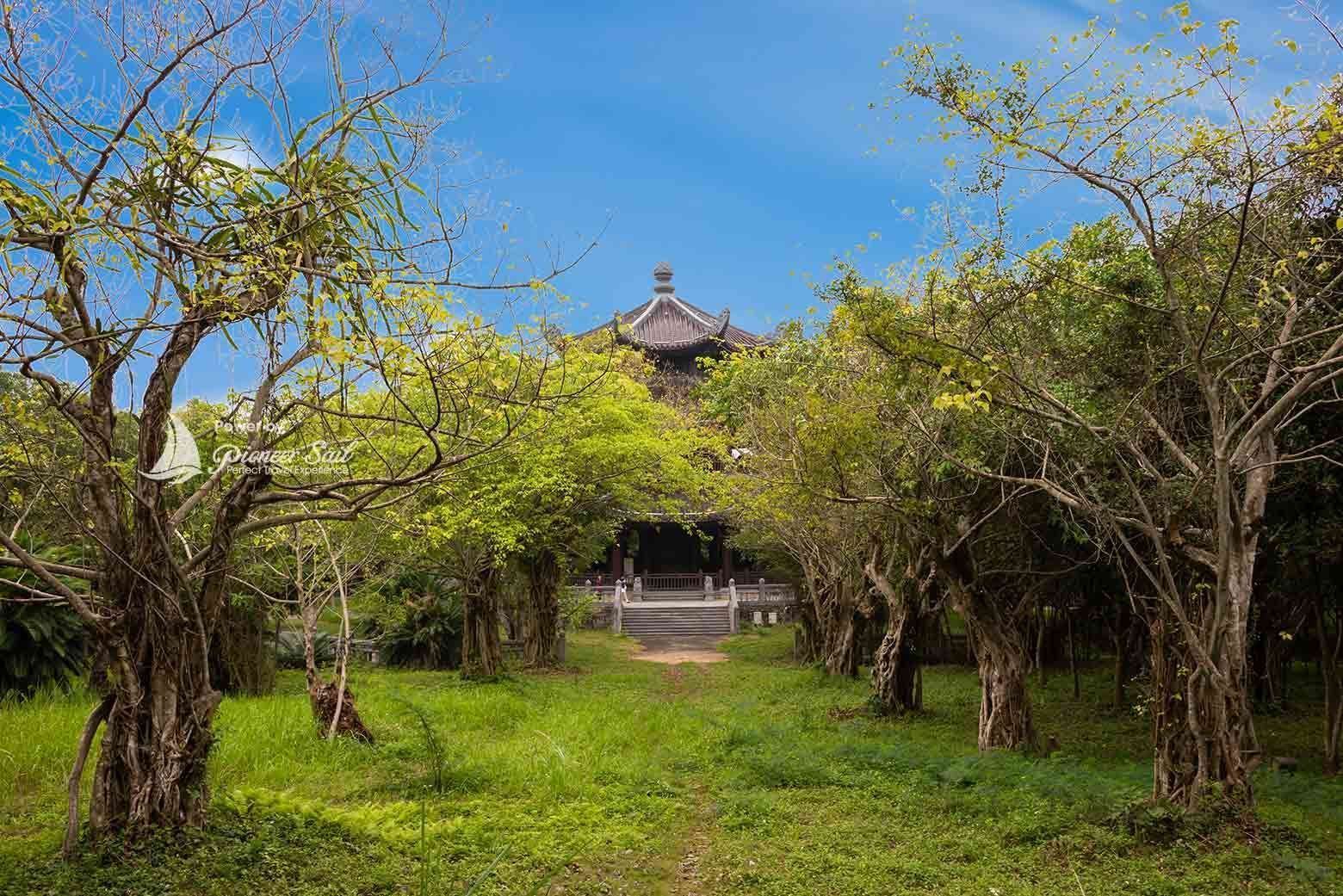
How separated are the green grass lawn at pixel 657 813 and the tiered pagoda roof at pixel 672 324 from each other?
1084 inches

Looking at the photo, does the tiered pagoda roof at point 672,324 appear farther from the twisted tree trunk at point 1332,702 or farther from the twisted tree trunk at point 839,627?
the twisted tree trunk at point 1332,702

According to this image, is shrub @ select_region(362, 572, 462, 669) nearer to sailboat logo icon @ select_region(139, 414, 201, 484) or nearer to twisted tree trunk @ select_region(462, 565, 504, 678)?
twisted tree trunk @ select_region(462, 565, 504, 678)

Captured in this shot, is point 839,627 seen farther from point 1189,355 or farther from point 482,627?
point 1189,355

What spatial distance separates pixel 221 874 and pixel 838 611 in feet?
50.3

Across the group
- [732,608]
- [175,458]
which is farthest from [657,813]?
[732,608]

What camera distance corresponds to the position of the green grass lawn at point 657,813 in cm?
552

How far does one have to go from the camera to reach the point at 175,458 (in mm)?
5641

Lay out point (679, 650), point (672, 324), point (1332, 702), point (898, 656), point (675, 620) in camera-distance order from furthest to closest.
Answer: point (672, 324)
point (675, 620)
point (679, 650)
point (898, 656)
point (1332, 702)

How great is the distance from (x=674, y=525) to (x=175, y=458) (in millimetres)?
30731

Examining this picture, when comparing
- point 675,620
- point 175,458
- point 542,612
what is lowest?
point 675,620

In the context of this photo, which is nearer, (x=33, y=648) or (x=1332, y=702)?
(x=1332, y=702)

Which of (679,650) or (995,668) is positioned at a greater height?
(995,668)

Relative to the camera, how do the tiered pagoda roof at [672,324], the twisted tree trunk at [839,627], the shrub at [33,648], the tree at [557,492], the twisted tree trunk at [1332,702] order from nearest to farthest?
1. the twisted tree trunk at [1332,702]
2. the shrub at [33,648]
3. the tree at [557,492]
4. the twisted tree trunk at [839,627]
5. the tiered pagoda roof at [672,324]

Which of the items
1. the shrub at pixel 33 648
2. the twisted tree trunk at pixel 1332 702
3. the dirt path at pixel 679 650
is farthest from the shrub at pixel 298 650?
the twisted tree trunk at pixel 1332 702
